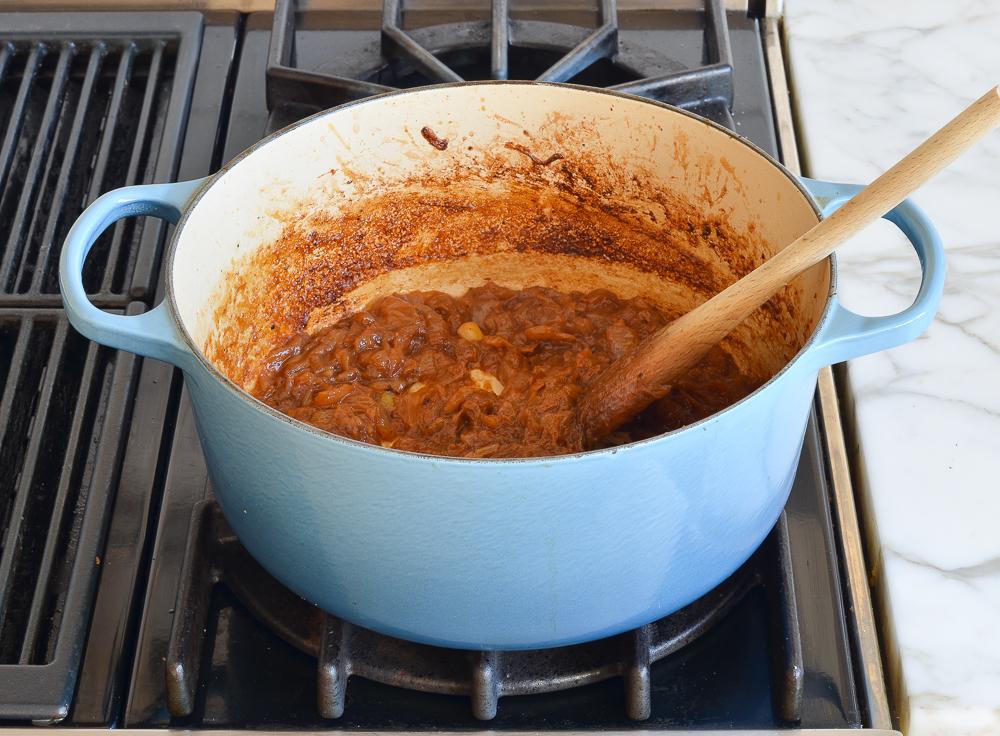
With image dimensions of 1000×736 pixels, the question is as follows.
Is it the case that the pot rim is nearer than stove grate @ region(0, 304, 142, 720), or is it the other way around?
the pot rim

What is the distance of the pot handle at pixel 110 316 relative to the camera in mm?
754

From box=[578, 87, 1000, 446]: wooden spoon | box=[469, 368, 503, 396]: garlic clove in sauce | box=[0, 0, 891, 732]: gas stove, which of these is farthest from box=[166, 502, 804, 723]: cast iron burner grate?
box=[469, 368, 503, 396]: garlic clove in sauce

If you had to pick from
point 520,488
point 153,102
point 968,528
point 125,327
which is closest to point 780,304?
point 968,528

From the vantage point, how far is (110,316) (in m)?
0.77

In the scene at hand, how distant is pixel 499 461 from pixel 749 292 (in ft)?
0.92

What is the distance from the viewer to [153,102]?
1318 mm

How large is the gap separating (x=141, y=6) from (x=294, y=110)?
0.33 meters

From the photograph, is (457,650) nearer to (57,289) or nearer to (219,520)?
(219,520)

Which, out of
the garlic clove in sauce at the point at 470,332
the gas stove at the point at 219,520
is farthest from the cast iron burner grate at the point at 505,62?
the garlic clove in sauce at the point at 470,332

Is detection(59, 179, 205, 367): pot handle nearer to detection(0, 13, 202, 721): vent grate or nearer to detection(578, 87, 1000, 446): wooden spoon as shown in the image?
detection(0, 13, 202, 721): vent grate

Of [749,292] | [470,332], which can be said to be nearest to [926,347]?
[749,292]

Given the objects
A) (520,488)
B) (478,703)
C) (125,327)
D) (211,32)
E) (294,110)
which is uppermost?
(211,32)

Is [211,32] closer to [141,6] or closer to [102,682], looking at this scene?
[141,6]

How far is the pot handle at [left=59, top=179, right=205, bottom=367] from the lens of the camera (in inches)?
29.7
